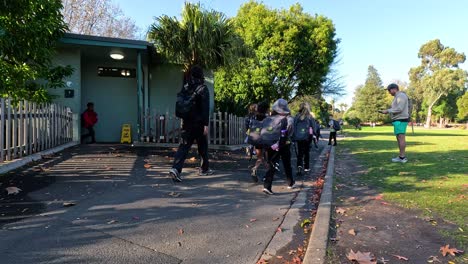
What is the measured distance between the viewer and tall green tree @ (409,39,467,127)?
63.2 metres

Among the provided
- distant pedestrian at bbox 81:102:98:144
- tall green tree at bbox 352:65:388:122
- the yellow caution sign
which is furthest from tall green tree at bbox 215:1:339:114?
tall green tree at bbox 352:65:388:122

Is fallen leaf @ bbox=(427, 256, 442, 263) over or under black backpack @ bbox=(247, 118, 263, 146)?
under

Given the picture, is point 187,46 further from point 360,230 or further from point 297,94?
point 297,94

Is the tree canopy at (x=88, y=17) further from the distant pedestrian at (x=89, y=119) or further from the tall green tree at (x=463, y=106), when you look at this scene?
the tall green tree at (x=463, y=106)

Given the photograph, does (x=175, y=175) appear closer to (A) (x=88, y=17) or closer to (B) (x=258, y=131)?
(B) (x=258, y=131)

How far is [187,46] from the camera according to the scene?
37.3 feet

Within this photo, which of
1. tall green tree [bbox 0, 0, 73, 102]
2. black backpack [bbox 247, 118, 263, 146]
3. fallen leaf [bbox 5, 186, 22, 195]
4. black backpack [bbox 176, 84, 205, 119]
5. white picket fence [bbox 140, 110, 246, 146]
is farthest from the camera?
white picket fence [bbox 140, 110, 246, 146]

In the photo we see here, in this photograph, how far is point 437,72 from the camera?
6506cm

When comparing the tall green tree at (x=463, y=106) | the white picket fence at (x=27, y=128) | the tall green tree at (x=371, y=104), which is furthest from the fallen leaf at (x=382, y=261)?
the tall green tree at (x=463, y=106)

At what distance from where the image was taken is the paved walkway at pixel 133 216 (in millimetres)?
3354

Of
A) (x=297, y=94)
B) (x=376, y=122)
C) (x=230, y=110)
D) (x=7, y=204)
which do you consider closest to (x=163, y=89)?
(x=230, y=110)

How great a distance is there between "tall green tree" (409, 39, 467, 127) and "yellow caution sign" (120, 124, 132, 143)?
64147 millimetres

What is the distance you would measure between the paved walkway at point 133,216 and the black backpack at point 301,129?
1512mm

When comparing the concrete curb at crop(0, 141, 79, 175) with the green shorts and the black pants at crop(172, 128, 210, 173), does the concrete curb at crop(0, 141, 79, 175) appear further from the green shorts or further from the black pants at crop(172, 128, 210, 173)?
the green shorts
